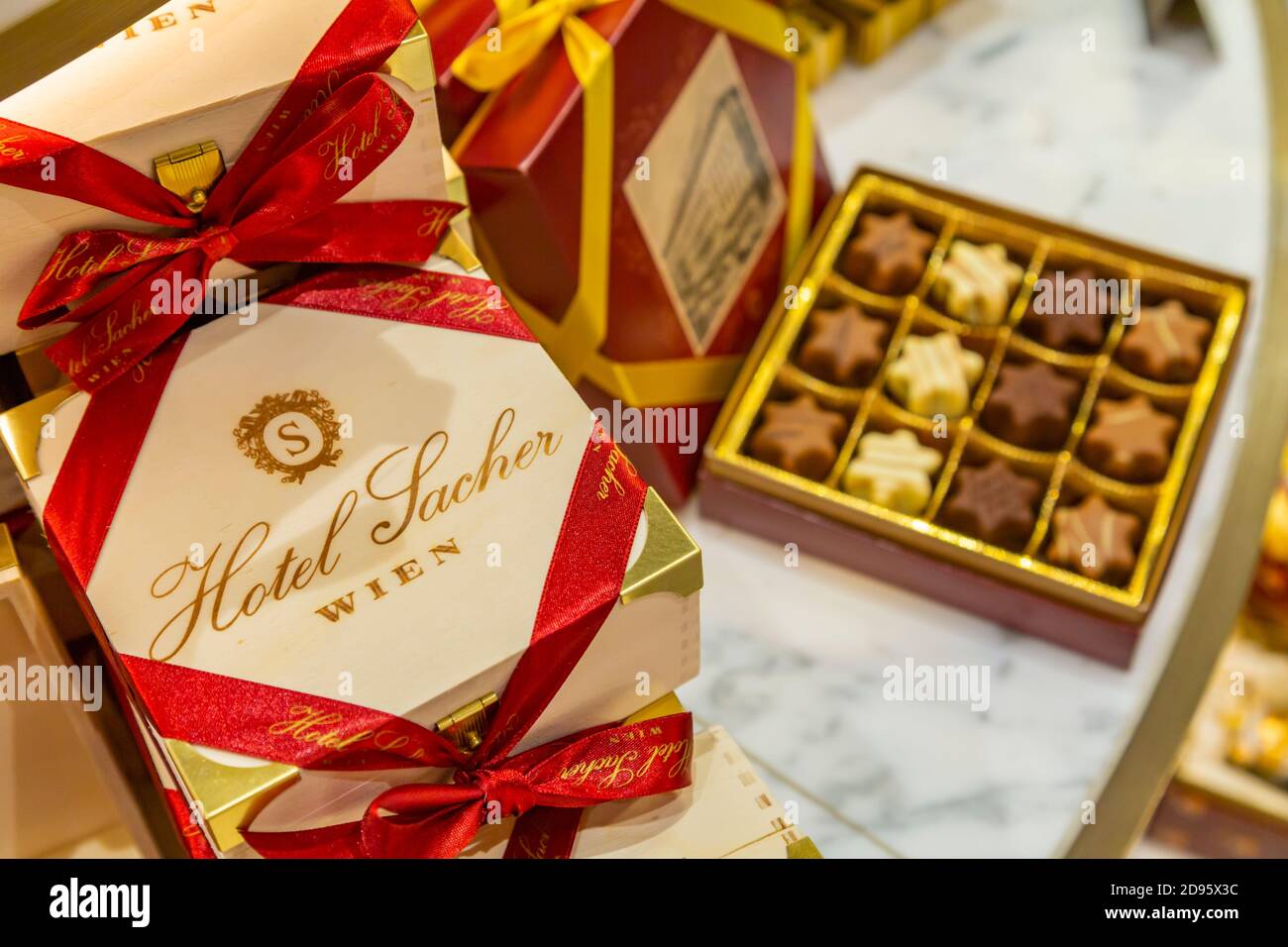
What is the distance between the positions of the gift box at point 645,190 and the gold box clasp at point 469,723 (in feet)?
1.67

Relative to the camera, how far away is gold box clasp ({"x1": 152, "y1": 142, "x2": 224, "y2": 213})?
85 centimetres

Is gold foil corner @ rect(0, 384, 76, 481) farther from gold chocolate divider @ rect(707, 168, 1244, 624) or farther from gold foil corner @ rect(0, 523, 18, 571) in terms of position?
gold chocolate divider @ rect(707, 168, 1244, 624)

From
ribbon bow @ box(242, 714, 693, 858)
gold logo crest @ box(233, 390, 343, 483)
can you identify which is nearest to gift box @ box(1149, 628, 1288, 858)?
ribbon bow @ box(242, 714, 693, 858)

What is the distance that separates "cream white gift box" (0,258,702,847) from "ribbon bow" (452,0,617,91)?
34 cm

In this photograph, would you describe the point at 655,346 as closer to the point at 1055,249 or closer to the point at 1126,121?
the point at 1055,249

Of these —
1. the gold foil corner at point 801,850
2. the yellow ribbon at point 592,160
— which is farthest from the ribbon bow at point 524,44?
the gold foil corner at point 801,850

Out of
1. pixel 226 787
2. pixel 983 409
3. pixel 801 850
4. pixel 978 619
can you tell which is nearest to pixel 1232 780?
pixel 978 619

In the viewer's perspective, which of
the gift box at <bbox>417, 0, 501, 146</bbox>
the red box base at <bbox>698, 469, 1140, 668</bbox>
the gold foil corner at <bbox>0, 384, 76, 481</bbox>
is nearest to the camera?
the gold foil corner at <bbox>0, 384, 76, 481</bbox>

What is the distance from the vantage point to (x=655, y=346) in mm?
1349

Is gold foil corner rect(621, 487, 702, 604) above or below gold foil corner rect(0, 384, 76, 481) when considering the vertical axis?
below

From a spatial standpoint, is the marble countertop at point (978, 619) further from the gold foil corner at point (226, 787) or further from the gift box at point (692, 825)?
the gold foil corner at point (226, 787)

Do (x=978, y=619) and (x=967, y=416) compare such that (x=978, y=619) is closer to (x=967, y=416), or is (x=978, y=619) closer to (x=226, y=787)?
(x=967, y=416)

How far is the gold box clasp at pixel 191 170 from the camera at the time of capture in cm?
85
